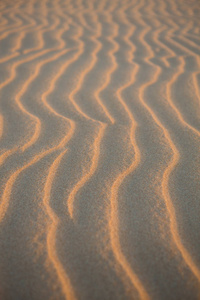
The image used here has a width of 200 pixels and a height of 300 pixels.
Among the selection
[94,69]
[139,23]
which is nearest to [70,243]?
[94,69]

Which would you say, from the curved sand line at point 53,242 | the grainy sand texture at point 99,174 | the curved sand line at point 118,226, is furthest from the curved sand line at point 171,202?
the curved sand line at point 53,242

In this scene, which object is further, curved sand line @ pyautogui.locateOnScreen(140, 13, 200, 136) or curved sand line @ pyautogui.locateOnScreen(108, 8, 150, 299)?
curved sand line @ pyautogui.locateOnScreen(140, 13, 200, 136)

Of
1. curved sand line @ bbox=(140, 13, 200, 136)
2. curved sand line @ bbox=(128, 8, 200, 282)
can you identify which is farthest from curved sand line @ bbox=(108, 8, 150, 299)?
curved sand line @ bbox=(140, 13, 200, 136)

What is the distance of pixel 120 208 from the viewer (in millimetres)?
1246

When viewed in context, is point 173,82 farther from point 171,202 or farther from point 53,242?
point 53,242

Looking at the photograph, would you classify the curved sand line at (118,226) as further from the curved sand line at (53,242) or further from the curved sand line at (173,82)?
the curved sand line at (173,82)

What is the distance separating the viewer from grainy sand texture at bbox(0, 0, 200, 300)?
984 mm

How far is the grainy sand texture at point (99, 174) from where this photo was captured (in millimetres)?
984

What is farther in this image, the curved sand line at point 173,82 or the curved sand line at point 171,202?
the curved sand line at point 173,82

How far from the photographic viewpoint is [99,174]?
4.72ft

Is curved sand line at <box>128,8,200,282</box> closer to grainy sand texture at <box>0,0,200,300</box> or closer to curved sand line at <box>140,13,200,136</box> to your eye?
grainy sand texture at <box>0,0,200,300</box>

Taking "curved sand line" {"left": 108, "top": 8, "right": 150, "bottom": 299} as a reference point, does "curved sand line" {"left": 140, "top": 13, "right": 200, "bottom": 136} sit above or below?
above

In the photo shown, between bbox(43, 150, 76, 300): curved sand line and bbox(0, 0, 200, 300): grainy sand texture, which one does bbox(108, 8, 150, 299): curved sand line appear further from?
bbox(43, 150, 76, 300): curved sand line

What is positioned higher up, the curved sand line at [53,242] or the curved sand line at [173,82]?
the curved sand line at [173,82]
